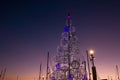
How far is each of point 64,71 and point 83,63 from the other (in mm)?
7742

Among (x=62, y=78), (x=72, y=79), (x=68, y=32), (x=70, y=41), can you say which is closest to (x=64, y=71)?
(x=62, y=78)

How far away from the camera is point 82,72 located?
48.3 metres

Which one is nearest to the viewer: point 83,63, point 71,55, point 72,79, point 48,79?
point 72,79

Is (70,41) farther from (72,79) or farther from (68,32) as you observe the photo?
(72,79)

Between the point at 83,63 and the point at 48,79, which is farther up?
the point at 83,63

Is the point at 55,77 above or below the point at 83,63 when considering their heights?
below

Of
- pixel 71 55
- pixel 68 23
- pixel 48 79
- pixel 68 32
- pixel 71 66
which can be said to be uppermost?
pixel 68 23

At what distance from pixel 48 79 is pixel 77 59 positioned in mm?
15760

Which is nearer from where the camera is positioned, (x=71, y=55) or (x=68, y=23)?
(x=71, y=55)

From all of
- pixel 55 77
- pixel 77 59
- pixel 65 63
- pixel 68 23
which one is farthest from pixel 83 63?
pixel 68 23

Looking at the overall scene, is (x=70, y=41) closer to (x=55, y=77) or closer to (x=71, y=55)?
(x=71, y=55)

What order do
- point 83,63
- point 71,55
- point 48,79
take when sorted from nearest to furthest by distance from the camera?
point 71,55, point 83,63, point 48,79

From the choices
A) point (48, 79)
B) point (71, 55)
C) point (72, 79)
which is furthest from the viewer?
point (48, 79)

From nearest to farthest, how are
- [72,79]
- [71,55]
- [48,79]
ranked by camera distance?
[72,79] → [71,55] → [48,79]
